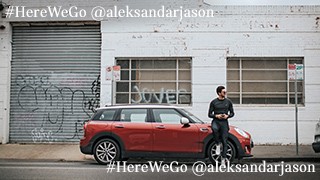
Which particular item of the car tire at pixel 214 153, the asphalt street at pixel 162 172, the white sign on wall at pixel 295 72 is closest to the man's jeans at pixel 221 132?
the car tire at pixel 214 153

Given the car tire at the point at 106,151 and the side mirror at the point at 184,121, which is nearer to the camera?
the side mirror at the point at 184,121

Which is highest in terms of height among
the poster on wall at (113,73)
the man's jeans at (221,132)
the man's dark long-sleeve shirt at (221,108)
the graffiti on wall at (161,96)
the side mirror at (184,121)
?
the poster on wall at (113,73)

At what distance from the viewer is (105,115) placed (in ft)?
36.8

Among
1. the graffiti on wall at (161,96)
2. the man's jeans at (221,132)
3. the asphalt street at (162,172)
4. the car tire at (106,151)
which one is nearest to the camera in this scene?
the asphalt street at (162,172)

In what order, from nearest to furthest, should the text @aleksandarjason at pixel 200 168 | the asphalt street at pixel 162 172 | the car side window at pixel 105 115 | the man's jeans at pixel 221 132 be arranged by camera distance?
the asphalt street at pixel 162 172 → the text @aleksandarjason at pixel 200 168 → the man's jeans at pixel 221 132 → the car side window at pixel 105 115

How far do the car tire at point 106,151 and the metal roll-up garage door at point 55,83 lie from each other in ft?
16.1

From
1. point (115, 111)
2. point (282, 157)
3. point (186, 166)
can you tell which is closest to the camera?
point (186, 166)

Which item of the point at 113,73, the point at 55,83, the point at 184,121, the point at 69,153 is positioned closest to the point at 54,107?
the point at 55,83

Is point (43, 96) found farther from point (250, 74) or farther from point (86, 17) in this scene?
point (250, 74)

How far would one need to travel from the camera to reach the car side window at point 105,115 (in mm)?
11180

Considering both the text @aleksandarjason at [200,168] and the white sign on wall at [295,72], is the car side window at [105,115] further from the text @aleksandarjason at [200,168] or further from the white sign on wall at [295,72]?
the white sign on wall at [295,72]

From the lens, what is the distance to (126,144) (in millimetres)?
10812

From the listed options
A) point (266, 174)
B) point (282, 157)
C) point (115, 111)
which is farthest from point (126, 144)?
point (282, 157)

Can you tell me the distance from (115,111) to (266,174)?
4151mm
